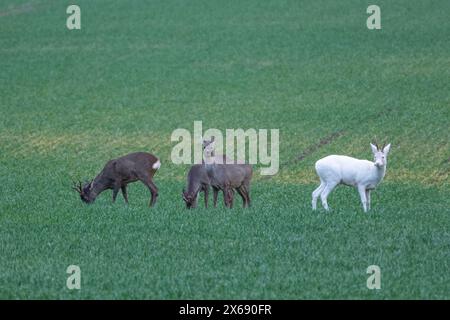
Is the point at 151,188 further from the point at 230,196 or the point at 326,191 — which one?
the point at 326,191

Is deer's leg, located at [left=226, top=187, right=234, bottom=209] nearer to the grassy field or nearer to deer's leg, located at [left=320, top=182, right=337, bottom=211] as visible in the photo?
the grassy field

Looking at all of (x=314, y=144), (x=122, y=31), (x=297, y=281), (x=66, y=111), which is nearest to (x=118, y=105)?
(x=66, y=111)

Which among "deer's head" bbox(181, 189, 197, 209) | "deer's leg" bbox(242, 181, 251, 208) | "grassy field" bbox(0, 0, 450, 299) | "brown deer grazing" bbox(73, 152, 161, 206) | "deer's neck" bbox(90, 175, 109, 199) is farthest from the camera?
"deer's neck" bbox(90, 175, 109, 199)

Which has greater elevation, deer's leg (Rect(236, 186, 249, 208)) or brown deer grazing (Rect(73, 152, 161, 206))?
brown deer grazing (Rect(73, 152, 161, 206))

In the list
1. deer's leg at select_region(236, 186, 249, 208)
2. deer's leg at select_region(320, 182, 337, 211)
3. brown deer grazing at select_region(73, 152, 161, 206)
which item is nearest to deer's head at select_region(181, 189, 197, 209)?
deer's leg at select_region(236, 186, 249, 208)

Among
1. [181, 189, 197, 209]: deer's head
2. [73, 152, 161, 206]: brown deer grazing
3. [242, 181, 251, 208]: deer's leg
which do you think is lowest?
[181, 189, 197, 209]: deer's head

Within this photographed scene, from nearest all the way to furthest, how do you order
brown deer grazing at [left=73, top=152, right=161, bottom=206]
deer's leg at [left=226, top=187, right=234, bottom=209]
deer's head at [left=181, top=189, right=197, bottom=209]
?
deer's head at [left=181, top=189, right=197, bottom=209]
deer's leg at [left=226, top=187, right=234, bottom=209]
brown deer grazing at [left=73, top=152, right=161, bottom=206]

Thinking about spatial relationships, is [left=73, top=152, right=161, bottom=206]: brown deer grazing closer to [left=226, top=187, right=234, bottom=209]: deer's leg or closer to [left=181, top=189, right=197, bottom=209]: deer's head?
[left=181, top=189, right=197, bottom=209]: deer's head

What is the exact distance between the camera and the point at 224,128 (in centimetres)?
3200

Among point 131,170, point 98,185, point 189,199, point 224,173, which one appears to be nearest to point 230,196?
point 224,173

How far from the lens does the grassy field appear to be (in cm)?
1368

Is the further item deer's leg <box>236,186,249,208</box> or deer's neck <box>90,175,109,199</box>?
deer's neck <box>90,175,109,199</box>

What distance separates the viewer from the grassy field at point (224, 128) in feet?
44.9

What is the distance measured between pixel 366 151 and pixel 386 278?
51.5 ft
